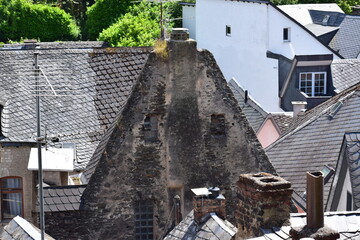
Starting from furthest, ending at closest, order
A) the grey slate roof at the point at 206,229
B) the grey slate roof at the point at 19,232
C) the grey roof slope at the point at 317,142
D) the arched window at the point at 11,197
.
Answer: the arched window at the point at 11,197 < the grey roof slope at the point at 317,142 < the grey slate roof at the point at 19,232 < the grey slate roof at the point at 206,229

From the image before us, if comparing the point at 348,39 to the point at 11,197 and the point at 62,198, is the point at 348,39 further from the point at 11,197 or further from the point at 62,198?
the point at 62,198

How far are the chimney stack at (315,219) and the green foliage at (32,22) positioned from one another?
62.3m

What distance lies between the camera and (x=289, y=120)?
43625mm

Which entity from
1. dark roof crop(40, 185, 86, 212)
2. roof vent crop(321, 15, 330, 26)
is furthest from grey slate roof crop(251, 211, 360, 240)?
roof vent crop(321, 15, 330, 26)

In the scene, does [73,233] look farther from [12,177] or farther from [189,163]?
[12,177]

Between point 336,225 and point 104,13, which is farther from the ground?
point 104,13

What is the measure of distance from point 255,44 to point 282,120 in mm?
A: 19184

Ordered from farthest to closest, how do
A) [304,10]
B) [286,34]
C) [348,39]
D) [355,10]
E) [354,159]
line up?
1. [355,10]
2. [304,10]
3. [348,39]
4. [286,34]
5. [354,159]

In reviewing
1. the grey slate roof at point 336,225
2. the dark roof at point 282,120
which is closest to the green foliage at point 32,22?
the dark roof at point 282,120

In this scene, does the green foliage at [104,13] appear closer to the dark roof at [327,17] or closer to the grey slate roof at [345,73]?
the dark roof at [327,17]

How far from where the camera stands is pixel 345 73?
171 feet

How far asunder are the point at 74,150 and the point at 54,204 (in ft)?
21.7

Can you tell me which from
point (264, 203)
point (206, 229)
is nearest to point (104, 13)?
point (206, 229)

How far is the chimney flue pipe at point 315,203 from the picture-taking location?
18.5 m
